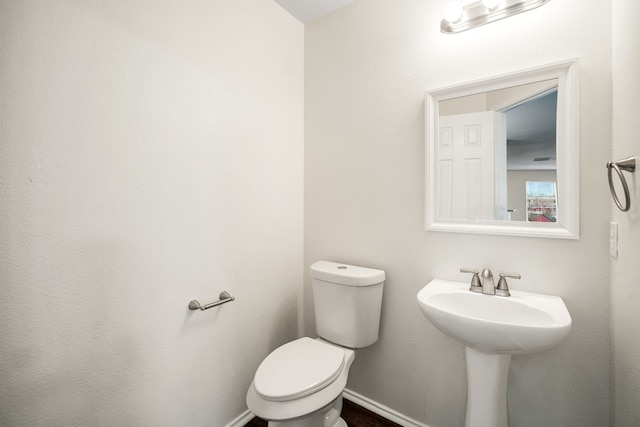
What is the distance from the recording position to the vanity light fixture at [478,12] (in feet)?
3.66

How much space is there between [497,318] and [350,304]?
635 mm

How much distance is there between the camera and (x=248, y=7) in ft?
4.78

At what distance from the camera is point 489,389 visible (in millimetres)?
1011

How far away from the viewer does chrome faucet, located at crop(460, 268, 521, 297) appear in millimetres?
1115

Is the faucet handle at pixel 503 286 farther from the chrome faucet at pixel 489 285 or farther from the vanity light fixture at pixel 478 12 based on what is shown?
the vanity light fixture at pixel 478 12

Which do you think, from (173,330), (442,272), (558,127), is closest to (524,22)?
(558,127)

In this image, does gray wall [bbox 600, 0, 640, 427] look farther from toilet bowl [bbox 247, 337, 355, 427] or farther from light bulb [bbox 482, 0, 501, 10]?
toilet bowl [bbox 247, 337, 355, 427]

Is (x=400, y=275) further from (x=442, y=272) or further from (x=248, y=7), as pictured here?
(x=248, y=7)

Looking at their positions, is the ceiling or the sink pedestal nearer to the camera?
the sink pedestal

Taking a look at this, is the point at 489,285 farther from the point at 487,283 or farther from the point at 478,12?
the point at 478,12

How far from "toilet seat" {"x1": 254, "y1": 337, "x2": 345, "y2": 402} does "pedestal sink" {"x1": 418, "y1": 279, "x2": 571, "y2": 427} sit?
486 millimetres

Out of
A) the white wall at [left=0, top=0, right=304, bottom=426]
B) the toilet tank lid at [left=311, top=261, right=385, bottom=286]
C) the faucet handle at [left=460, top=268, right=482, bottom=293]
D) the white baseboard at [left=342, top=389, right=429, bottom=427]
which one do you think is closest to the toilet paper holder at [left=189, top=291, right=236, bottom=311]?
the white wall at [left=0, top=0, right=304, bottom=426]

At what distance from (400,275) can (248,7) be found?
1.65 meters

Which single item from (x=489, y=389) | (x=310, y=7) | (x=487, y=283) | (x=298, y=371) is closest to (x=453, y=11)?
(x=310, y=7)
